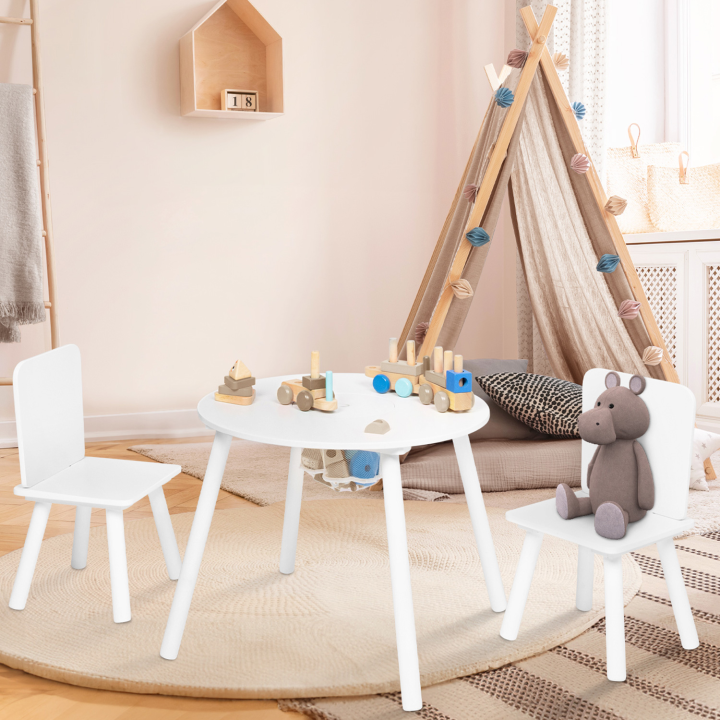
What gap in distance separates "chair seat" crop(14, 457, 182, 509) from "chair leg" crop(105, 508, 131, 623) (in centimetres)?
4

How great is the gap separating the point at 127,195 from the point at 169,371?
2.65 feet

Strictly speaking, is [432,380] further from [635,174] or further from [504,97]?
[635,174]

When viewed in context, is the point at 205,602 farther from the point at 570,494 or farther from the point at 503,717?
the point at 570,494

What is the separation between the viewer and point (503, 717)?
4.26 ft

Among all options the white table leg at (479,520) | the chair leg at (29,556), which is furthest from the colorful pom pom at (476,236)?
the chair leg at (29,556)

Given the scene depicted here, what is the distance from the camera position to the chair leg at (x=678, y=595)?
1.50 meters

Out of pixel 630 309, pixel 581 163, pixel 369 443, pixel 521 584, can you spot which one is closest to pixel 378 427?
pixel 369 443

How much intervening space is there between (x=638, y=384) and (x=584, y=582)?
48 cm

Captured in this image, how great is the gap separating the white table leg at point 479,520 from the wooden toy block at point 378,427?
27 cm

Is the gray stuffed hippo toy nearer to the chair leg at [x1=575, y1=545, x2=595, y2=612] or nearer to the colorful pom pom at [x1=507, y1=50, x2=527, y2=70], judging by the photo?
the chair leg at [x1=575, y1=545, x2=595, y2=612]

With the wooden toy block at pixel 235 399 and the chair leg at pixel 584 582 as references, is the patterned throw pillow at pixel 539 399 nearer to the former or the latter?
the chair leg at pixel 584 582

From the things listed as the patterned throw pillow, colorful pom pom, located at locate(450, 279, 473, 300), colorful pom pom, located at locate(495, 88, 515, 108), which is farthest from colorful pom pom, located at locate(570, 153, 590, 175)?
the patterned throw pillow

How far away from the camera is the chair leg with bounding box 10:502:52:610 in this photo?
167 centimetres

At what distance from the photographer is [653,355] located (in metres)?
2.64
